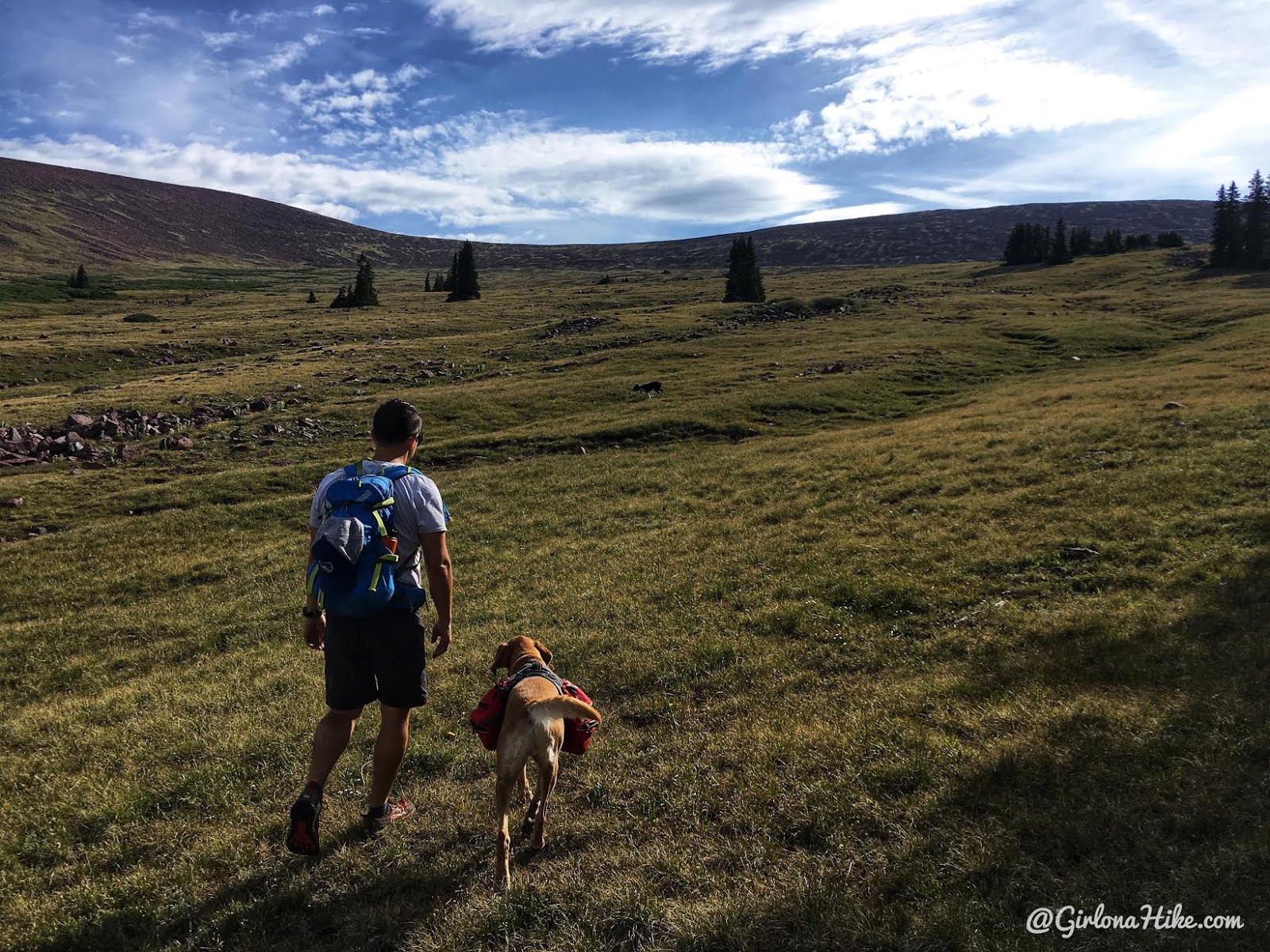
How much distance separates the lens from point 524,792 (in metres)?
6.45

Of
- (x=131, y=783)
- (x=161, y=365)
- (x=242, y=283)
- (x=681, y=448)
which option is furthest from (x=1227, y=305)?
(x=242, y=283)

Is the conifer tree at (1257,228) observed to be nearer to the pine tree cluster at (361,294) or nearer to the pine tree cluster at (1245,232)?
the pine tree cluster at (1245,232)

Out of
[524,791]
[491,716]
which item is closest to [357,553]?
[491,716]

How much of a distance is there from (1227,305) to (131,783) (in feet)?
276

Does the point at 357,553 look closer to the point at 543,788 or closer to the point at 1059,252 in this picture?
the point at 543,788

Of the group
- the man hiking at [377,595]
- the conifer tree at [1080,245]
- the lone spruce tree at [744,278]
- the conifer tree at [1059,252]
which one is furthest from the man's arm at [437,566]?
the conifer tree at [1080,245]

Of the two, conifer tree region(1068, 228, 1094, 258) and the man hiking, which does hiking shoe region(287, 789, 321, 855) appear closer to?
the man hiking

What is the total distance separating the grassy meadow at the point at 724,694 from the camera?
5.10 m

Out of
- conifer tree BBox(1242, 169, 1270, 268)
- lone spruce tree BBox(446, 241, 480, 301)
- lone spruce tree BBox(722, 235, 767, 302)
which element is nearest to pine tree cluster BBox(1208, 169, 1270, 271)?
conifer tree BBox(1242, 169, 1270, 268)

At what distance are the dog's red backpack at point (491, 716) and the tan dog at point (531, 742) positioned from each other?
10 centimetres

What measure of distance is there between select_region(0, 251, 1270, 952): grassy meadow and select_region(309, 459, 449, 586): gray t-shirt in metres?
2.68

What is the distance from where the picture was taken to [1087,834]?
5168 millimetres

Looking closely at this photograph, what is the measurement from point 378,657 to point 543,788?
1.86 m

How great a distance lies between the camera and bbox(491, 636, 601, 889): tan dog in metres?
5.54
